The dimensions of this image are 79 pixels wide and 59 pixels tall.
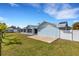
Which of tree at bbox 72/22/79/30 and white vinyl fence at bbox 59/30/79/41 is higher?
tree at bbox 72/22/79/30

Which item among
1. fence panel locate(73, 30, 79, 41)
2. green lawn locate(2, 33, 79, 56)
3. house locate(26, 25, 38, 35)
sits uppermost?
house locate(26, 25, 38, 35)

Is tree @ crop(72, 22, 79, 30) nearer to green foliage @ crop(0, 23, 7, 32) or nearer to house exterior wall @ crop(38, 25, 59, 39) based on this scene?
house exterior wall @ crop(38, 25, 59, 39)

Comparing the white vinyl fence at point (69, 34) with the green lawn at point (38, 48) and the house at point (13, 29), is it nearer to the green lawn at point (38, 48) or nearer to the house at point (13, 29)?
the green lawn at point (38, 48)

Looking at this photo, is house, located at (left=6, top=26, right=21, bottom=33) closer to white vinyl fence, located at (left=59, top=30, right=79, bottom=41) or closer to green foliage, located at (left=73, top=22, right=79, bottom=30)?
white vinyl fence, located at (left=59, top=30, right=79, bottom=41)

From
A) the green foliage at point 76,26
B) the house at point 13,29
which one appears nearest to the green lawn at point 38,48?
the house at point 13,29

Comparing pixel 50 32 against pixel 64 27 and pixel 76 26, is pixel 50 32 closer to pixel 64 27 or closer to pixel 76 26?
pixel 64 27

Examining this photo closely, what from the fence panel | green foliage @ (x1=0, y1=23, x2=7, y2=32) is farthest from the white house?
green foliage @ (x1=0, y1=23, x2=7, y2=32)
